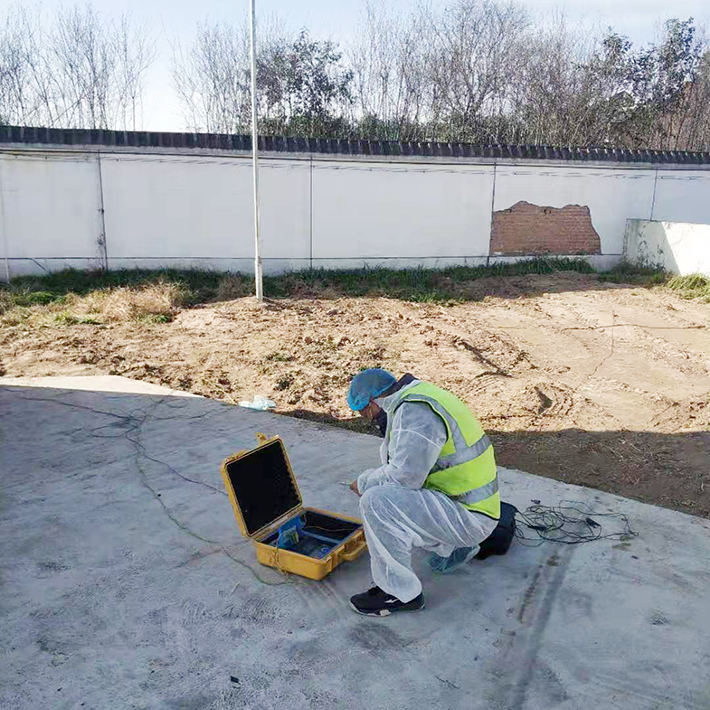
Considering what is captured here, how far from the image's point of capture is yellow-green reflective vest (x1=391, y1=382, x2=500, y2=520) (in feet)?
9.63

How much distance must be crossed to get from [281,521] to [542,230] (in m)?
11.5

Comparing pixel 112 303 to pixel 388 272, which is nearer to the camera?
pixel 112 303

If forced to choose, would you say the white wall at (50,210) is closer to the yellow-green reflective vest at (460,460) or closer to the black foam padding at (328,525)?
the black foam padding at (328,525)

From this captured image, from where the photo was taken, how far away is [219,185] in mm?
11859

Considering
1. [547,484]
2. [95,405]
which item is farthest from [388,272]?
[547,484]

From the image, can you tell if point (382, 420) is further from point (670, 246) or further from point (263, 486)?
point (670, 246)

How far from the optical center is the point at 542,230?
44.9 feet

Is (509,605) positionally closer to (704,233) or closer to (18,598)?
(18,598)

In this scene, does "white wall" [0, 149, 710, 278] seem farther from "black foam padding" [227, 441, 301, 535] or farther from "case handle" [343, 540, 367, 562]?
"case handle" [343, 540, 367, 562]

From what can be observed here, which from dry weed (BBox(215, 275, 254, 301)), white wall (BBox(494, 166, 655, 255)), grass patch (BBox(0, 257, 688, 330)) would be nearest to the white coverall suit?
grass patch (BBox(0, 257, 688, 330))

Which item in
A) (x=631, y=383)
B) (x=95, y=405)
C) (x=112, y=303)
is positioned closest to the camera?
(x=95, y=405)

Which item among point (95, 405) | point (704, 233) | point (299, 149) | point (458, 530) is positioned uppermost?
point (299, 149)

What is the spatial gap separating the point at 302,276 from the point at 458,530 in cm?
959

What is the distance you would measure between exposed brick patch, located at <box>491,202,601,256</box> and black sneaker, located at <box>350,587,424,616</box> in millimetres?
11316
